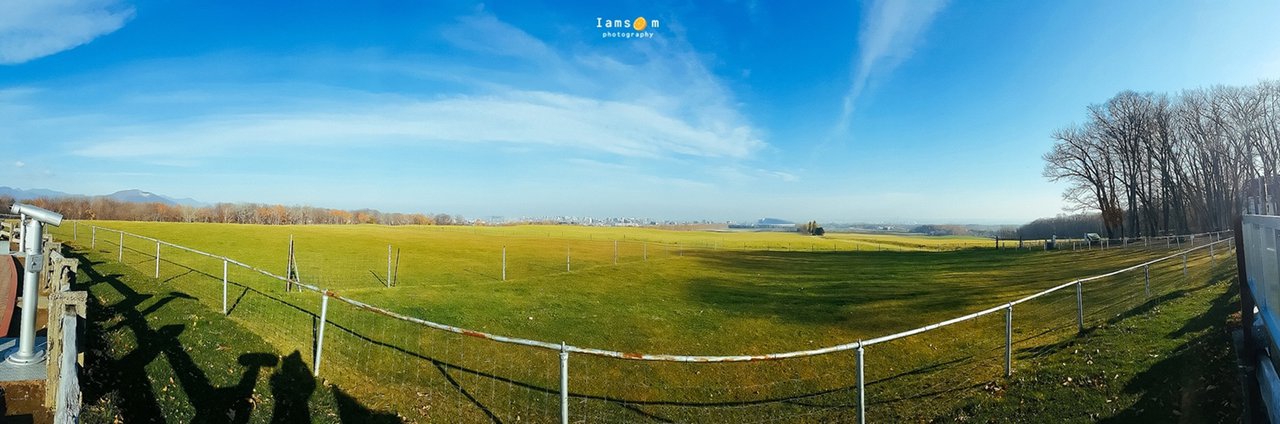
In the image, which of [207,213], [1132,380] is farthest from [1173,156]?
[207,213]

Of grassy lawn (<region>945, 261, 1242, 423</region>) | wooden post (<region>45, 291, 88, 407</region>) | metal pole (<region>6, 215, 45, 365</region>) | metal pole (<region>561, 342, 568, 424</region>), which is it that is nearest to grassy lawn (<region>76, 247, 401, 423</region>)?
wooden post (<region>45, 291, 88, 407</region>)

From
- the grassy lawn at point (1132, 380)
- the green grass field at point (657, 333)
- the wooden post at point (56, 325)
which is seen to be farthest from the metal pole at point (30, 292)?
the grassy lawn at point (1132, 380)

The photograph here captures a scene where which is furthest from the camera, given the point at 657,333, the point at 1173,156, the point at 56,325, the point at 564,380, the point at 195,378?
the point at 1173,156

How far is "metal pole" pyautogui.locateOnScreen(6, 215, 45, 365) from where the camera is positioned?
565cm

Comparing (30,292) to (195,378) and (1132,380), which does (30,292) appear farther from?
(1132,380)

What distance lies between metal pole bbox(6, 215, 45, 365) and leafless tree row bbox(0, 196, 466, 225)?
63.1 metres

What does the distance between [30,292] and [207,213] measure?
112707 millimetres

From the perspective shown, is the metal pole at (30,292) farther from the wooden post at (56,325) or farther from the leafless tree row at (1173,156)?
the leafless tree row at (1173,156)

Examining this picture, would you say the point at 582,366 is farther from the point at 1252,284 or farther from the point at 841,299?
the point at 841,299

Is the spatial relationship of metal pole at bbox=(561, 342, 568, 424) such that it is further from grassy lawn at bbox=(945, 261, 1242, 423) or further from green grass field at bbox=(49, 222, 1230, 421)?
grassy lawn at bbox=(945, 261, 1242, 423)

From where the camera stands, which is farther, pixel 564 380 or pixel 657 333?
pixel 657 333

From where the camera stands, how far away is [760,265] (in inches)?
1534

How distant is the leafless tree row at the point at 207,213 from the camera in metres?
72.6

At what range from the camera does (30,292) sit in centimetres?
578
